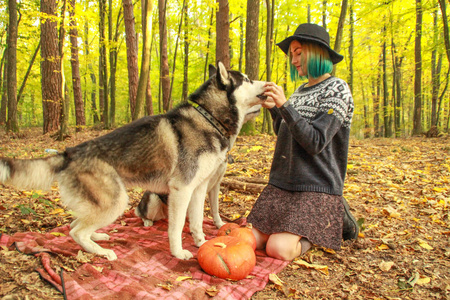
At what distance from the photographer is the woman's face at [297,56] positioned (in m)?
3.16

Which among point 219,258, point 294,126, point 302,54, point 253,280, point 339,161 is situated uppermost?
point 302,54

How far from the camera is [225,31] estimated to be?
29.2 feet

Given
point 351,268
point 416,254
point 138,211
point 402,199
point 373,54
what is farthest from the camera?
point 373,54

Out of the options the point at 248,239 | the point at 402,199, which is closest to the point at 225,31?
the point at 402,199

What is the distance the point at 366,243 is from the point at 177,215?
2167 millimetres

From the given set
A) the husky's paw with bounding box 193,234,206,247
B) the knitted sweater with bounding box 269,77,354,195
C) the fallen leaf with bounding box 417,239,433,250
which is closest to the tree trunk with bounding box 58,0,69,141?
the husky's paw with bounding box 193,234,206,247

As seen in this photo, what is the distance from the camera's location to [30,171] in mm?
2488

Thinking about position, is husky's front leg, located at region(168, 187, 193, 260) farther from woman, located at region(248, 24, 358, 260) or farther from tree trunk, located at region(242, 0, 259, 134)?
tree trunk, located at region(242, 0, 259, 134)

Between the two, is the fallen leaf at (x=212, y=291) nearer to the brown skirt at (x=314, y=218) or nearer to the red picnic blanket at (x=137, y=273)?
the red picnic blanket at (x=137, y=273)

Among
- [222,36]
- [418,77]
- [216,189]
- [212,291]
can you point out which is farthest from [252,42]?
[418,77]

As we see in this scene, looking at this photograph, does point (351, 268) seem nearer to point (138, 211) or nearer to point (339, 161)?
point (339, 161)

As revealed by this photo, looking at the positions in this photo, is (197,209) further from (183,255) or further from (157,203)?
(157,203)

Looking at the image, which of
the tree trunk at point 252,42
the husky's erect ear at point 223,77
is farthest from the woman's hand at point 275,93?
the tree trunk at point 252,42

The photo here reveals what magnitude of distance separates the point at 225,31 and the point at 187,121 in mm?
6952
